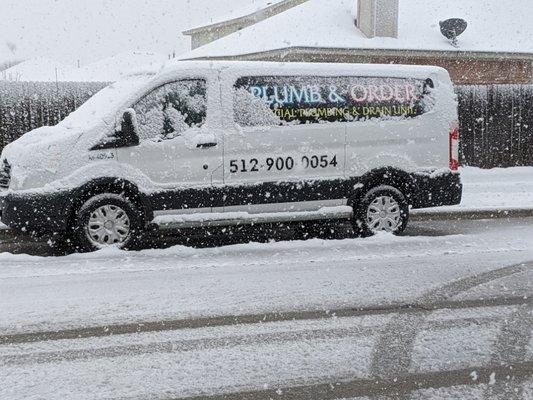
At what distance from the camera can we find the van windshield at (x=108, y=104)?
782 cm

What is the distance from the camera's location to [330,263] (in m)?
7.26

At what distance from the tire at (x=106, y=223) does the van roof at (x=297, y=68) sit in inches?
65.3

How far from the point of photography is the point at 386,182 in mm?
8930

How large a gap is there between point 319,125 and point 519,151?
12460 millimetres

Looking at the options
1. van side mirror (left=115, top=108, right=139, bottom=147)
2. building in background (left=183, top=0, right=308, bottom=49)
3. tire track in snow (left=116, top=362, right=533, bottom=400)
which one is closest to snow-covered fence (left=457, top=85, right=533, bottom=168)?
van side mirror (left=115, top=108, right=139, bottom=147)

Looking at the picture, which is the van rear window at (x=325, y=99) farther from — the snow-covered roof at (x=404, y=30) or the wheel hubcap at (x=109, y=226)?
the snow-covered roof at (x=404, y=30)

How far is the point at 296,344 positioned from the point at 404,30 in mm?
23735

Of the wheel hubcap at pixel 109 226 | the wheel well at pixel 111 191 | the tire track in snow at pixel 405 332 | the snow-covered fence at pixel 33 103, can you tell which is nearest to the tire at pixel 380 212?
the tire track in snow at pixel 405 332

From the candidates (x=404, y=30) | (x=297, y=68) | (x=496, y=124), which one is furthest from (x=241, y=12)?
(x=297, y=68)

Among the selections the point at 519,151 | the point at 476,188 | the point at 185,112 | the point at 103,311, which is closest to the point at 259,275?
the point at 103,311

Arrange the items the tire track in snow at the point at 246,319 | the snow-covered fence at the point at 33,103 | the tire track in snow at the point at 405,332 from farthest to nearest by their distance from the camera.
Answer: the snow-covered fence at the point at 33,103 → the tire track in snow at the point at 246,319 → the tire track in snow at the point at 405,332

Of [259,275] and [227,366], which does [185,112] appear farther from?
[227,366]

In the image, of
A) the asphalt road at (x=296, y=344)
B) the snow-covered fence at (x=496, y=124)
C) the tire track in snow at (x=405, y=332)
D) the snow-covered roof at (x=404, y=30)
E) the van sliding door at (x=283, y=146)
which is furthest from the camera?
the snow-covered roof at (x=404, y=30)

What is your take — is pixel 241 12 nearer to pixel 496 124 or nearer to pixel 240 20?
pixel 240 20
